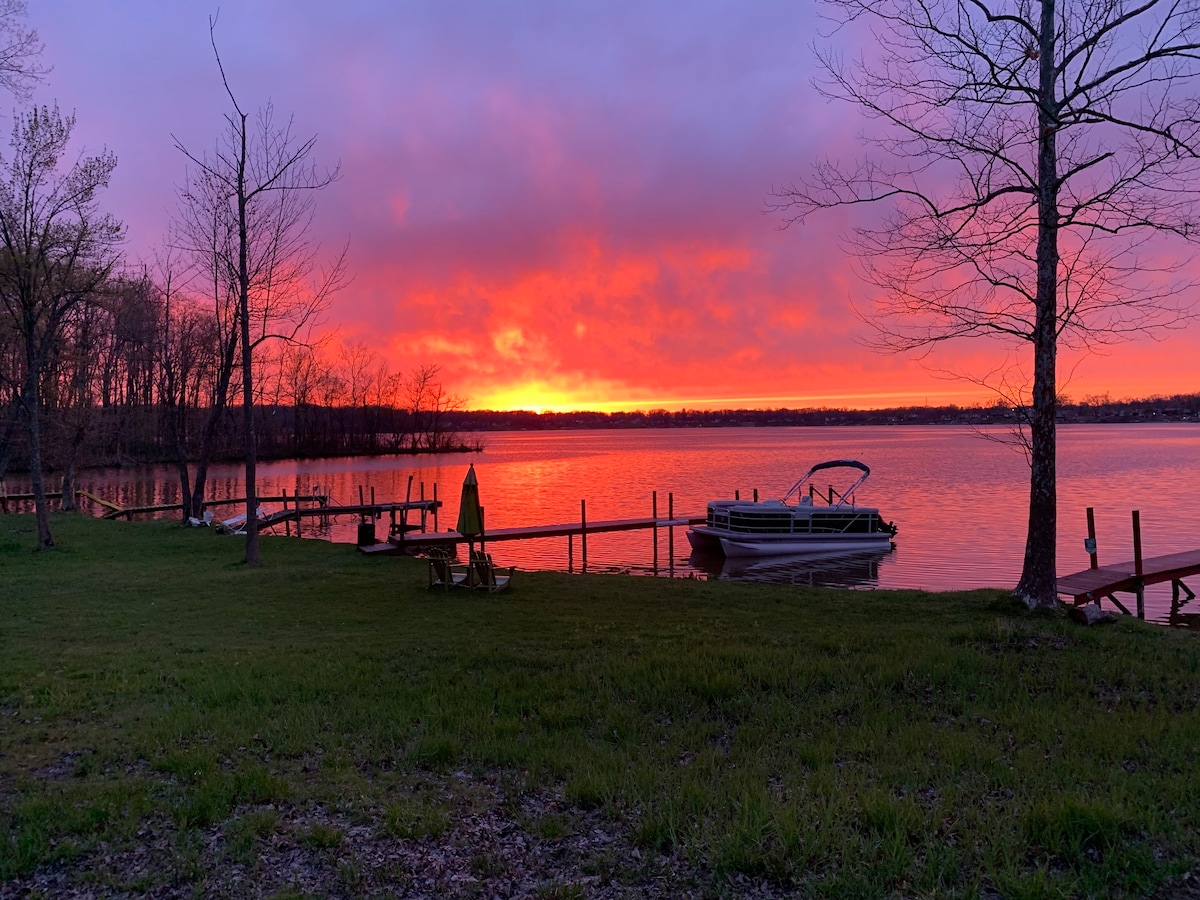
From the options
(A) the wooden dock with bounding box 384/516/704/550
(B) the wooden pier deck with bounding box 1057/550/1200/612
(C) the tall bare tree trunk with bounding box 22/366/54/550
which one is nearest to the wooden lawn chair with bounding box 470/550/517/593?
(A) the wooden dock with bounding box 384/516/704/550

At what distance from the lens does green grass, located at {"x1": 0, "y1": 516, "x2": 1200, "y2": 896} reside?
4156mm

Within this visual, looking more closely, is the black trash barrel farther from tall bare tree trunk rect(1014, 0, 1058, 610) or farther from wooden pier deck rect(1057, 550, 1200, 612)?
wooden pier deck rect(1057, 550, 1200, 612)

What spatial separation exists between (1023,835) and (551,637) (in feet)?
19.3

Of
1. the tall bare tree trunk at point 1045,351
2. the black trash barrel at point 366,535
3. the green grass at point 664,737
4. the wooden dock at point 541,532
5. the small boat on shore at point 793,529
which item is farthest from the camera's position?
the small boat on shore at point 793,529

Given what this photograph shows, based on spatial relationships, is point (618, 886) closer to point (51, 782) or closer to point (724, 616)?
point (51, 782)

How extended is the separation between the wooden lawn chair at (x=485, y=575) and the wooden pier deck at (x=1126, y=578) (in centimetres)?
989

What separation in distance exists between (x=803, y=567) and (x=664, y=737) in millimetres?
19354

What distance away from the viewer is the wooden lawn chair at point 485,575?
44.7ft

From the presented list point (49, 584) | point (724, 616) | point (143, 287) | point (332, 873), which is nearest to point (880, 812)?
point (332, 873)

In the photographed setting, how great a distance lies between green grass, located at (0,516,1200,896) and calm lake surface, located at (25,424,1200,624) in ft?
39.1

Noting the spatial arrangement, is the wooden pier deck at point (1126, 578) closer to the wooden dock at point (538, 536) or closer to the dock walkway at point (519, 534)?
the wooden dock at point (538, 536)

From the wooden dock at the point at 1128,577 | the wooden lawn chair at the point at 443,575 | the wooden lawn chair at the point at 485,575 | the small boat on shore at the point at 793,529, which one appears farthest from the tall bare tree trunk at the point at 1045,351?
the small boat on shore at the point at 793,529

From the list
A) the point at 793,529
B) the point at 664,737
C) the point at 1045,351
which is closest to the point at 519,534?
the point at 793,529

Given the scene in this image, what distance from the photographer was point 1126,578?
48.8ft
